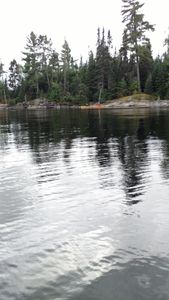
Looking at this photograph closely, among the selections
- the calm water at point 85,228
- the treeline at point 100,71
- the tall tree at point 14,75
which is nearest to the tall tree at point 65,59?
the treeline at point 100,71

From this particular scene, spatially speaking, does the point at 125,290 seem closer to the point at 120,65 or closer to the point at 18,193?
the point at 18,193

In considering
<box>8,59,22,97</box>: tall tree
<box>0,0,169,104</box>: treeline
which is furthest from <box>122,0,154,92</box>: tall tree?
<box>8,59,22,97</box>: tall tree

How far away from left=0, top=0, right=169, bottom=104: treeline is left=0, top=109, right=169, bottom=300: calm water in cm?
6186

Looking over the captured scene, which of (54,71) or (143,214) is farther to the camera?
(54,71)

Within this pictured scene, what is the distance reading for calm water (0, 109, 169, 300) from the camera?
6598 millimetres

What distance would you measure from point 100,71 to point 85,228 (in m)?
86.4

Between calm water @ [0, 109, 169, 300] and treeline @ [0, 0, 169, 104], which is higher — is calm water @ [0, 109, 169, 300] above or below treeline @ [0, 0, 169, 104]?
below

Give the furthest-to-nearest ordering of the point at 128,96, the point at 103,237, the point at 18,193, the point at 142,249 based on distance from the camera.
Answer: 1. the point at 128,96
2. the point at 18,193
3. the point at 103,237
4. the point at 142,249

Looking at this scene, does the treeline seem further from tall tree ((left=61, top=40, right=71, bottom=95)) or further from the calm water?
the calm water

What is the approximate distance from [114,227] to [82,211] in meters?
1.41

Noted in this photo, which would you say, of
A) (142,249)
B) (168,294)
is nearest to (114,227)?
(142,249)

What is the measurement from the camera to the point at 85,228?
357 inches

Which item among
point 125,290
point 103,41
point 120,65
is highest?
point 103,41

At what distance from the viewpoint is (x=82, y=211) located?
10.3m
